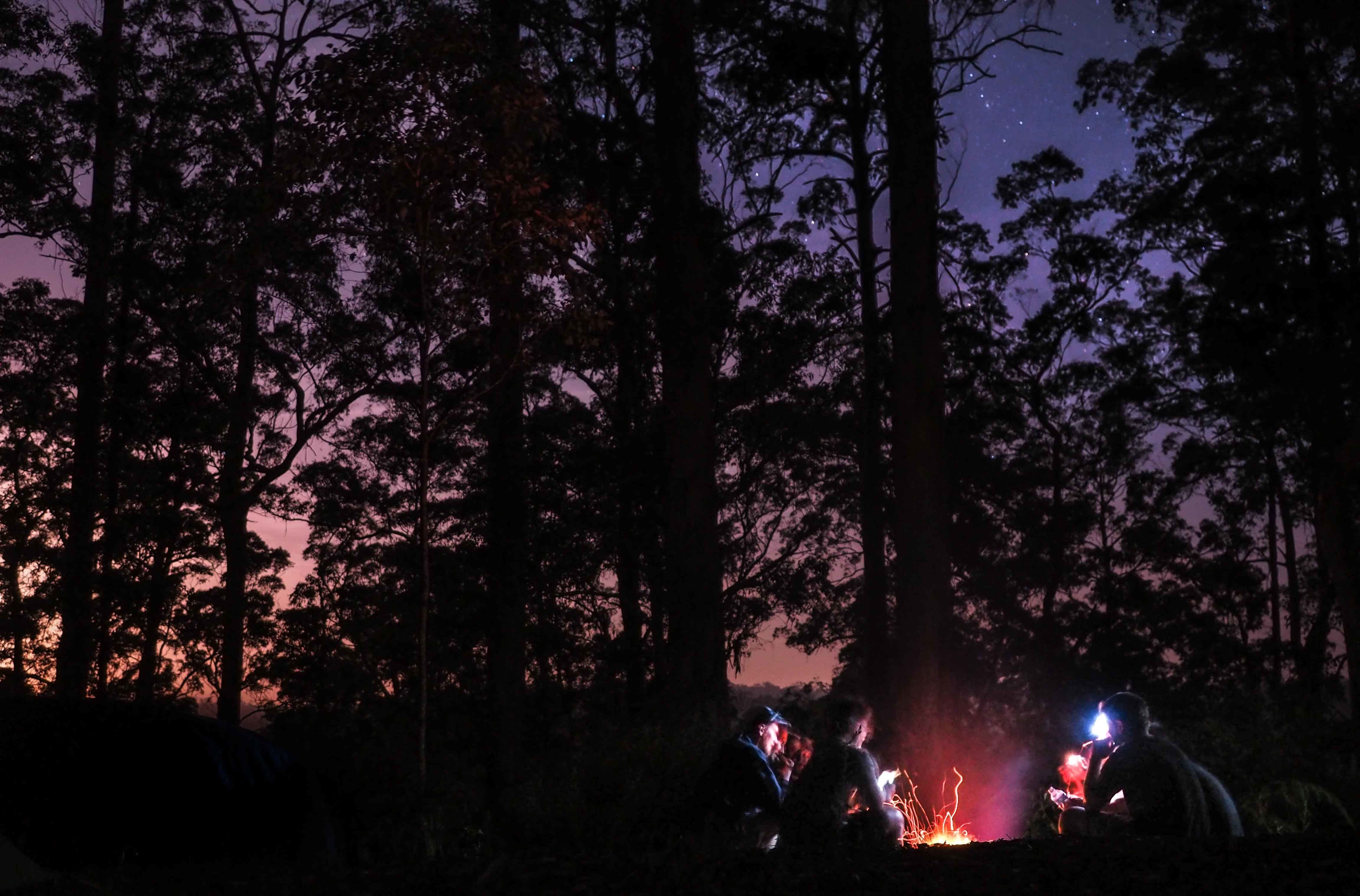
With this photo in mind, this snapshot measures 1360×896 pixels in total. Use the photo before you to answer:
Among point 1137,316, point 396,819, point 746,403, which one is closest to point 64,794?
point 396,819

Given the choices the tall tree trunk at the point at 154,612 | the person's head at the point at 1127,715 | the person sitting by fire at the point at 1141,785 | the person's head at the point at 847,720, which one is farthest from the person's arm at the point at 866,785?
the tall tree trunk at the point at 154,612

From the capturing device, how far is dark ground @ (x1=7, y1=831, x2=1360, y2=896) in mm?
3975

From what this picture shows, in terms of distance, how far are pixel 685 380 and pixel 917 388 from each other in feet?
11.8

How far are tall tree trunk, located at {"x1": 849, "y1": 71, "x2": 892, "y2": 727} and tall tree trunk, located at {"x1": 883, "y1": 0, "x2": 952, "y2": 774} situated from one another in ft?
28.4

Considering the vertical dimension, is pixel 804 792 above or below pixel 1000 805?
above

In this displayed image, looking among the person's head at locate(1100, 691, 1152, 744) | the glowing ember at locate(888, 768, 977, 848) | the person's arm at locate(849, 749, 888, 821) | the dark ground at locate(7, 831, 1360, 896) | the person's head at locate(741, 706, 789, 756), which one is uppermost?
the person's head at locate(1100, 691, 1152, 744)

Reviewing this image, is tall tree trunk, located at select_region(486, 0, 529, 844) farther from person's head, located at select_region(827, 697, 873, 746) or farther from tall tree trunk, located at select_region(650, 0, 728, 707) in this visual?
person's head, located at select_region(827, 697, 873, 746)

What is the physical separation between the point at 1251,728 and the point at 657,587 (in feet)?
35.0

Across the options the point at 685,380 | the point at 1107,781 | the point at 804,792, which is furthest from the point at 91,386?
the point at 1107,781

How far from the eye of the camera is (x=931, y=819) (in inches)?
399

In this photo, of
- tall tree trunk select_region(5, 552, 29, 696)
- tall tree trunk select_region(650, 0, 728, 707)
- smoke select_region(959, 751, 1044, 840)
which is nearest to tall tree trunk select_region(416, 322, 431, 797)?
tall tree trunk select_region(650, 0, 728, 707)

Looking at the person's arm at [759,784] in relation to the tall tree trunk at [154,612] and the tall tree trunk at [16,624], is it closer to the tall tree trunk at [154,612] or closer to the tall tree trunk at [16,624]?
the tall tree trunk at [16,624]

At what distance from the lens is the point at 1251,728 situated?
8.95m

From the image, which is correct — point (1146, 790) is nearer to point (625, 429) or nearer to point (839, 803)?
point (839, 803)
